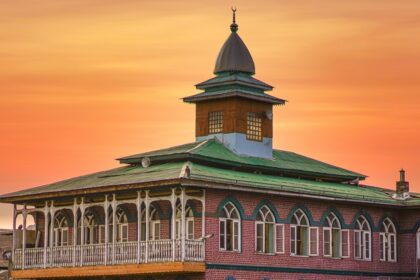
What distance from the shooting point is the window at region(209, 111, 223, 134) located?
69875mm

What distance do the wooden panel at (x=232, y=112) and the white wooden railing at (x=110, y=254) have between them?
35.3ft

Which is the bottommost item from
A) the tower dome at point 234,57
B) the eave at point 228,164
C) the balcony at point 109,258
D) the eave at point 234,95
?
the balcony at point 109,258

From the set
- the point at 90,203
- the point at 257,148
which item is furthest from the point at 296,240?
the point at 90,203

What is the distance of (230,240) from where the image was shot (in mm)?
61906

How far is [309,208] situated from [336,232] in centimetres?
292

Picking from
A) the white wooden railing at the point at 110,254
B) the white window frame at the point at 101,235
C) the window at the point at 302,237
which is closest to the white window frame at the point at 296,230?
the window at the point at 302,237

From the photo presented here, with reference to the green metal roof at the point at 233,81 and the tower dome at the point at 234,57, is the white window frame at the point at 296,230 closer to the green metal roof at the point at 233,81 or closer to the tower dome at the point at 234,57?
the green metal roof at the point at 233,81

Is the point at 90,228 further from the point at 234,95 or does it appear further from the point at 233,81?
the point at 233,81

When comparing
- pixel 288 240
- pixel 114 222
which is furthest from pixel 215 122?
pixel 114 222

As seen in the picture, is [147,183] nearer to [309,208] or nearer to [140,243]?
[140,243]

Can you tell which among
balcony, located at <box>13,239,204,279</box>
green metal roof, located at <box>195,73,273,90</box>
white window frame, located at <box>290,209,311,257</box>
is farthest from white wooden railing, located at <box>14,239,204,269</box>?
green metal roof, located at <box>195,73,273,90</box>

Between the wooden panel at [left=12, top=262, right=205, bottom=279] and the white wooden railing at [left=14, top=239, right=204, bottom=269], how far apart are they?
0.80ft

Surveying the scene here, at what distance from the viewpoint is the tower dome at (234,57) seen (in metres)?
70.4

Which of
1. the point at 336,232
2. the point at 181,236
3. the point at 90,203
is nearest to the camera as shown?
the point at 181,236
